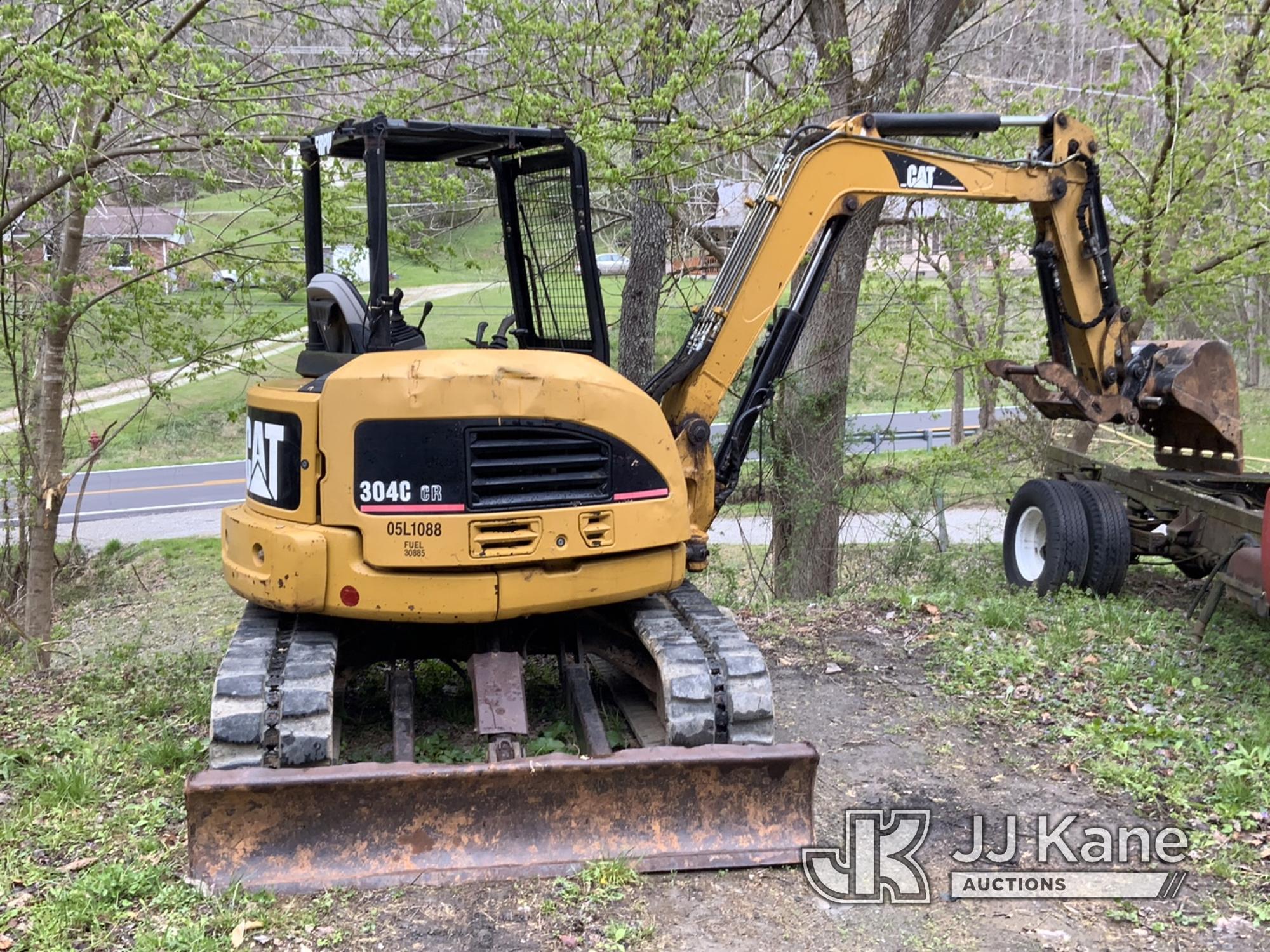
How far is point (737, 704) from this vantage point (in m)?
4.66

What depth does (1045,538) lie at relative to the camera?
27.8 feet

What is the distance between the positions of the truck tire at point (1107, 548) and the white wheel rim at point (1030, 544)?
512 mm

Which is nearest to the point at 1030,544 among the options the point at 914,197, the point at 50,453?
the point at 914,197

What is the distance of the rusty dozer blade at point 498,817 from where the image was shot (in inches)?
161

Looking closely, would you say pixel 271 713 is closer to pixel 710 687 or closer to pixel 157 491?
pixel 710 687

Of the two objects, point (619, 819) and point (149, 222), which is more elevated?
point (149, 222)

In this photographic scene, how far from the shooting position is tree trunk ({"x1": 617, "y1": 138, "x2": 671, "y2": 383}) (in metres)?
10.2

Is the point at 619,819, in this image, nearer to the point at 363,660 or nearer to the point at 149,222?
the point at 363,660

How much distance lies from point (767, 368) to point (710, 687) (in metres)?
2.41

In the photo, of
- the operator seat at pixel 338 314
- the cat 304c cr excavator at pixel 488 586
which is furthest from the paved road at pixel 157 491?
the cat 304c cr excavator at pixel 488 586

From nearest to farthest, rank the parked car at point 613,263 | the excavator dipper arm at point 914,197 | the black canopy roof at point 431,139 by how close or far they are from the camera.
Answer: the black canopy roof at point 431,139 < the excavator dipper arm at point 914,197 < the parked car at point 613,263

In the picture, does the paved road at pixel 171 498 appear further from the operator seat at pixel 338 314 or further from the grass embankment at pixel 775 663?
the operator seat at pixel 338 314

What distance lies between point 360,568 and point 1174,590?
668 centimetres

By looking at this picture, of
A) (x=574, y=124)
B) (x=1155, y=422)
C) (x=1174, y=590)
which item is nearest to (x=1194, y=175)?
(x=1155, y=422)
